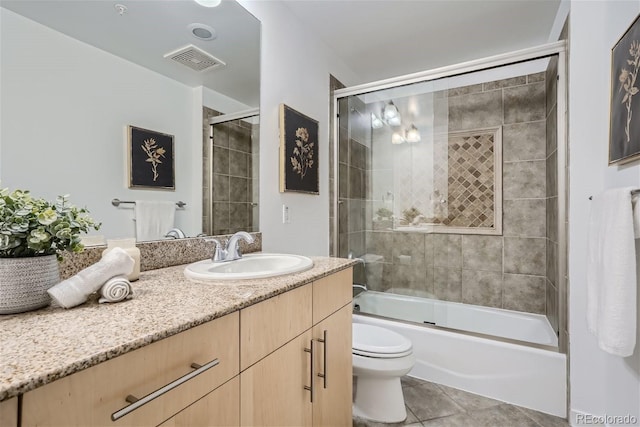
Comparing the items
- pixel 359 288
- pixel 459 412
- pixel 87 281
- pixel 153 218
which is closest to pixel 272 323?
pixel 87 281

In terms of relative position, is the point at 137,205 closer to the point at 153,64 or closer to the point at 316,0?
the point at 153,64

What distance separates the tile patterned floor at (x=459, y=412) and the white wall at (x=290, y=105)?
45.8 inches

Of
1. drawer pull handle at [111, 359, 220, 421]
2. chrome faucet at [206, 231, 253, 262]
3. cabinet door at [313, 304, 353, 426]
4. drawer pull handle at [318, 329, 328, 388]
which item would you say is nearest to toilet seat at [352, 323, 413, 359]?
cabinet door at [313, 304, 353, 426]

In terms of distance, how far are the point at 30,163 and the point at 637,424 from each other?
243cm

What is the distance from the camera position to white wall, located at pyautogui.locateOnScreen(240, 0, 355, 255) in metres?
1.86

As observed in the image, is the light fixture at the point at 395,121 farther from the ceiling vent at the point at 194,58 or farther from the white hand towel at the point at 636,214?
the white hand towel at the point at 636,214

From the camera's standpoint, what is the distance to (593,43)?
1638mm

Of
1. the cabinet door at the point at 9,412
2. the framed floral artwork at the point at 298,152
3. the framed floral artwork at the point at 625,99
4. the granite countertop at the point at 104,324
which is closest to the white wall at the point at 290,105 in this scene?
the framed floral artwork at the point at 298,152

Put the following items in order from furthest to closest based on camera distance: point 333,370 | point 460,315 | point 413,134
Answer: point 460,315 < point 413,134 < point 333,370

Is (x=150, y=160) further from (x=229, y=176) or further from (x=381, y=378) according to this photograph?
(x=381, y=378)

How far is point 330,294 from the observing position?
126 centimetres

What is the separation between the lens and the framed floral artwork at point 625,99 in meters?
1.23

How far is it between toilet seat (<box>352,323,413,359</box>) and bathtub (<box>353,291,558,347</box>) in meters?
0.47

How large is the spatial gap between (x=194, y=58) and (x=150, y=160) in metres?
0.56
